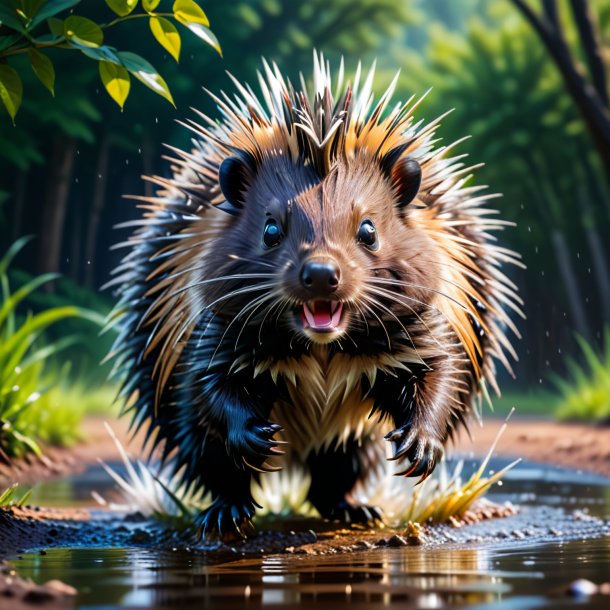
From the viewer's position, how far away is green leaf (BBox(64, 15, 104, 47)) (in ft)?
14.0

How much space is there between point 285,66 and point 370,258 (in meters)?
19.1

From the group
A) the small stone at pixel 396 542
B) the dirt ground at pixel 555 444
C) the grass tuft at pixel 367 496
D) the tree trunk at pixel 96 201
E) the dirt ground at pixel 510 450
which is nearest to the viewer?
the small stone at pixel 396 542

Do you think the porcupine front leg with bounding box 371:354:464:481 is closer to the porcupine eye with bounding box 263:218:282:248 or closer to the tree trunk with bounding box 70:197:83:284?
the porcupine eye with bounding box 263:218:282:248

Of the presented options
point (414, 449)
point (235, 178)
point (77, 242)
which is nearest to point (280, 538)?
point (414, 449)

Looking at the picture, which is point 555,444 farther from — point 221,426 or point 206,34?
point 206,34

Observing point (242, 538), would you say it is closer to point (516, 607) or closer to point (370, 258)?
point (370, 258)

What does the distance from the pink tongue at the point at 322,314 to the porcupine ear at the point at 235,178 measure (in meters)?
0.69

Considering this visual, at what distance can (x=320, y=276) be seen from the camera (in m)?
3.99

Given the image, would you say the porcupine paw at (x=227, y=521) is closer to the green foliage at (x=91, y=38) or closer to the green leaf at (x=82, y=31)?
the green foliage at (x=91, y=38)

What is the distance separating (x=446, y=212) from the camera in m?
→ 5.07

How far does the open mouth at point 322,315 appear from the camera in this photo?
4199 mm

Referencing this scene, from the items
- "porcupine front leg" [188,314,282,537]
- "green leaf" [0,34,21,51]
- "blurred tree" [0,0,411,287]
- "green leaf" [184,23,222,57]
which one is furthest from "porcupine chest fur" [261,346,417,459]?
"blurred tree" [0,0,411,287]

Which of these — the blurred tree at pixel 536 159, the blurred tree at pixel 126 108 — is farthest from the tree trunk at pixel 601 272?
the blurred tree at pixel 126 108

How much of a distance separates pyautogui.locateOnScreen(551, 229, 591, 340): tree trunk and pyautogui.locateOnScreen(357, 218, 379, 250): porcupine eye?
16.3 meters
